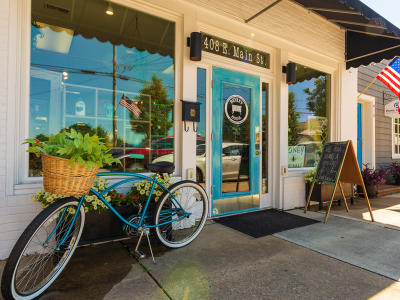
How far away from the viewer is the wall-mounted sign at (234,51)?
3.72 m

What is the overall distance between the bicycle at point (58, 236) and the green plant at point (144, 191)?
8 centimetres

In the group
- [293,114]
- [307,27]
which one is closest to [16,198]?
[293,114]

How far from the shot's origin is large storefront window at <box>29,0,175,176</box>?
2.70m

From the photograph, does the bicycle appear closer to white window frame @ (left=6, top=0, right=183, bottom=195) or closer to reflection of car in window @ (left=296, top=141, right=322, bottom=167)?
white window frame @ (left=6, top=0, right=183, bottom=195)

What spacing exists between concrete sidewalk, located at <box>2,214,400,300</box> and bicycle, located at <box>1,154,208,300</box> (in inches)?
5.7

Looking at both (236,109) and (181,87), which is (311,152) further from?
(181,87)

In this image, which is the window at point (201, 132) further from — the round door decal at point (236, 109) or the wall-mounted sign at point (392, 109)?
the wall-mounted sign at point (392, 109)

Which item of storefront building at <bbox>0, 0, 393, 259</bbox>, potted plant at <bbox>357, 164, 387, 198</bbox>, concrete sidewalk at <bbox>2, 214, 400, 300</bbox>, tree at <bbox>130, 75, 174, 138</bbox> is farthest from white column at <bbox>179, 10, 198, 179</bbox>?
potted plant at <bbox>357, 164, 387, 198</bbox>

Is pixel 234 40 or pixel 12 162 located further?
pixel 234 40

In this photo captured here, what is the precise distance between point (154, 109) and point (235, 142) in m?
1.37

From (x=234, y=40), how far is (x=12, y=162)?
3.30 metres

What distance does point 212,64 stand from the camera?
3.75 m

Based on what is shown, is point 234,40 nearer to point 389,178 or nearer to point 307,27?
point 307,27

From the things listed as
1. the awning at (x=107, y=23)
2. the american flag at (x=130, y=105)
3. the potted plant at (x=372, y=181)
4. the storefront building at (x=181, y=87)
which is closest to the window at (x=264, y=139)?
the storefront building at (x=181, y=87)
